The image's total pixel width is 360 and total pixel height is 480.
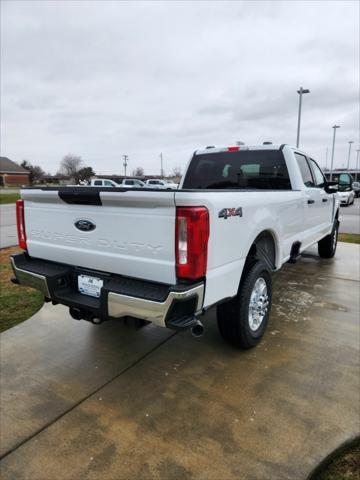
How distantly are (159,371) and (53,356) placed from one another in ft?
3.31

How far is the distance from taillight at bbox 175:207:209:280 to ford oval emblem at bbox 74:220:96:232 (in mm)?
777

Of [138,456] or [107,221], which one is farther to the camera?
[107,221]

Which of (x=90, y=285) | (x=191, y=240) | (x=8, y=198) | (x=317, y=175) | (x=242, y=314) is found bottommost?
(x=8, y=198)

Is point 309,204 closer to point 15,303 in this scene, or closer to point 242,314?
point 242,314

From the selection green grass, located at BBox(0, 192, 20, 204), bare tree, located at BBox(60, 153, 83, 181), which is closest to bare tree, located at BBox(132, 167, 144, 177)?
bare tree, located at BBox(60, 153, 83, 181)

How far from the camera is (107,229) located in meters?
2.58

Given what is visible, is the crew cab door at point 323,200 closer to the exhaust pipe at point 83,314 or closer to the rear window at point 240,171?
the rear window at point 240,171

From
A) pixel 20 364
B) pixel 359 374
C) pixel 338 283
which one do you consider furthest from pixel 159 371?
pixel 338 283

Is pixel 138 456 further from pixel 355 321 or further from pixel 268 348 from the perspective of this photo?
pixel 355 321

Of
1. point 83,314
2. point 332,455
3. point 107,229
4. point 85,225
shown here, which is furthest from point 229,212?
point 332,455

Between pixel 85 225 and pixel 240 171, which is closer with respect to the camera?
pixel 85 225

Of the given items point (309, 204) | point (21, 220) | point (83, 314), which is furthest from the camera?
point (309, 204)

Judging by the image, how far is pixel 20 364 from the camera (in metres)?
3.08

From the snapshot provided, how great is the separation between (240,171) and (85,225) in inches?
103
